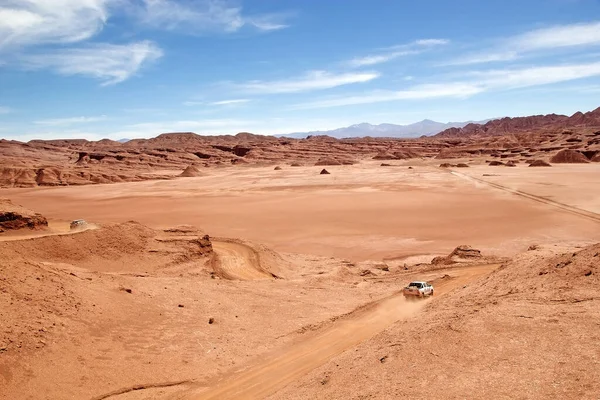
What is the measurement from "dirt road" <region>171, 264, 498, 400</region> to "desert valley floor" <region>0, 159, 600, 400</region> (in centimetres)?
5

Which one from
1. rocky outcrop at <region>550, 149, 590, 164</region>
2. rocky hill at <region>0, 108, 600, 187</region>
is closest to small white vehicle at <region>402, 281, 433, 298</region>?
rocky hill at <region>0, 108, 600, 187</region>

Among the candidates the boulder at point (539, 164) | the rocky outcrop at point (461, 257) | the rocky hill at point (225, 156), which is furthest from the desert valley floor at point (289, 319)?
the rocky hill at point (225, 156)

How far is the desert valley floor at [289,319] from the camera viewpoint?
7555 mm

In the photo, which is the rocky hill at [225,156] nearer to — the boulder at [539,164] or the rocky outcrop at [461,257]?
the boulder at [539,164]

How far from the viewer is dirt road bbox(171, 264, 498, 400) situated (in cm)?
909

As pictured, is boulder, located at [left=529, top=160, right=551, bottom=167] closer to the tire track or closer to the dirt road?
the tire track

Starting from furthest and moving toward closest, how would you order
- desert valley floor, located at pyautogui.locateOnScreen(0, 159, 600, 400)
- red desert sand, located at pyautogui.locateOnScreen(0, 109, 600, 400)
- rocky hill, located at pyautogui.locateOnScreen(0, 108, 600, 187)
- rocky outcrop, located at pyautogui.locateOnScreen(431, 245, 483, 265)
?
rocky hill, located at pyautogui.locateOnScreen(0, 108, 600, 187)
rocky outcrop, located at pyautogui.locateOnScreen(431, 245, 483, 265)
red desert sand, located at pyautogui.locateOnScreen(0, 109, 600, 400)
desert valley floor, located at pyautogui.locateOnScreen(0, 159, 600, 400)

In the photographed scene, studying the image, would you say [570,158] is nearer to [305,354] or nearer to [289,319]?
[289,319]

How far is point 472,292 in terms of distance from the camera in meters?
12.0

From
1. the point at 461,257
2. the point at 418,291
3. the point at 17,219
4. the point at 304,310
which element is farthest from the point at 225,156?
the point at 304,310

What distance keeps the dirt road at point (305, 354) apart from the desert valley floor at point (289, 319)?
49 millimetres

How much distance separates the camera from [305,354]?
1062 centimetres

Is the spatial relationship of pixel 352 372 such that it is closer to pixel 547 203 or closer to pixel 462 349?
pixel 462 349

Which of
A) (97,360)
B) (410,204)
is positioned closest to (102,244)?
(97,360)
